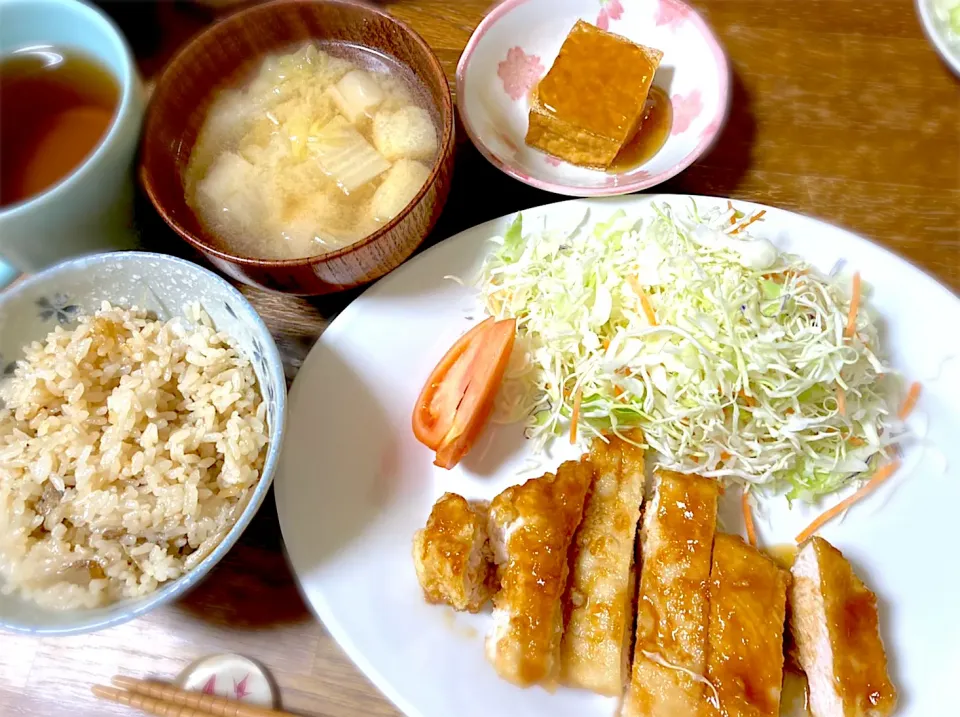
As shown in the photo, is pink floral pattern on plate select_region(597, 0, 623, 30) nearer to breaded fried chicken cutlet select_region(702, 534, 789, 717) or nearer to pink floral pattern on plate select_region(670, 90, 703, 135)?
pink floral pattern on plate select_region(670, 90, 703, 135)

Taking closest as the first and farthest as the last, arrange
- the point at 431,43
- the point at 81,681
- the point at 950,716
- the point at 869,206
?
1. the point at 950,716
2. the point at 81,681
3. the point at 869,206
4. the point at 431,43

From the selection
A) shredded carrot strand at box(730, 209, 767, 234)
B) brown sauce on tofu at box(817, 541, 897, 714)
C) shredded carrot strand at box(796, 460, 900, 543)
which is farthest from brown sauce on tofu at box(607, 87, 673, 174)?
brown sauce on tofu at box(817, 541, 897, 714)

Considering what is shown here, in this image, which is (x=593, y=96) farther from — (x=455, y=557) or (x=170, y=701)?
(x=170, y=701)

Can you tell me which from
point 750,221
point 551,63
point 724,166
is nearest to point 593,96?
point 551,63

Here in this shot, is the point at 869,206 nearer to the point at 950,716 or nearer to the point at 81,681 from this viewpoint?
the point at 950,716

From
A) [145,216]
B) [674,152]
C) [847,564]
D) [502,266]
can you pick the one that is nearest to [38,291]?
[145,216]

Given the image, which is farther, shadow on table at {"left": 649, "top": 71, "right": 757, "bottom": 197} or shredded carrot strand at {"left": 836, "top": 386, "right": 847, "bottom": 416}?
shadow on table at {"left": 649, "top": 71, "right": 757, "bottom": 197}
